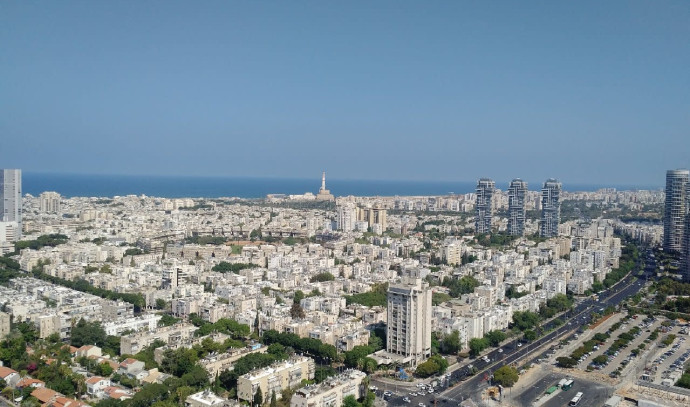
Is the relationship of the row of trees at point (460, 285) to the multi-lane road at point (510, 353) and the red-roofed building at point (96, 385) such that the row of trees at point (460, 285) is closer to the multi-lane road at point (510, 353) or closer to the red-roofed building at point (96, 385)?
the multi-lane road at point (510, 353)

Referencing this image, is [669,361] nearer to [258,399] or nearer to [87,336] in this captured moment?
[258,399]

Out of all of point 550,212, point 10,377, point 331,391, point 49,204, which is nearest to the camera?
point 331,391

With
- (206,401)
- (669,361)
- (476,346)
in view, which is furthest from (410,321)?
(669,361)

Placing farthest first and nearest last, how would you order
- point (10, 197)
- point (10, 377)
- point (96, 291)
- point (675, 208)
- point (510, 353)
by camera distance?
1. point (10, 197)
2. point (675, 208)
3. point (96, 291)
4. point (510, 353)
5. point (10, 377)

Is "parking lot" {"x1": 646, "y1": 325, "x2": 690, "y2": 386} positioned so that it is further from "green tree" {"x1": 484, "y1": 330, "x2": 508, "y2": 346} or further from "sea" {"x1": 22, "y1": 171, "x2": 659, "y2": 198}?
"sea" {"x1": 22, "y1": 171, "x2": 659, "y2": 198}

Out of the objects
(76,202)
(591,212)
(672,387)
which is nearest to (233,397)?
(672,387)

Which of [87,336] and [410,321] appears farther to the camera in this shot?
[87,336]
